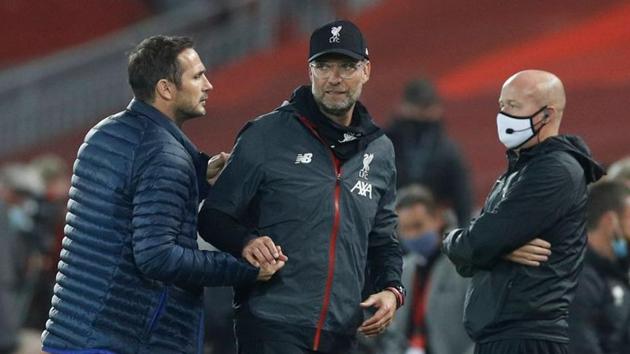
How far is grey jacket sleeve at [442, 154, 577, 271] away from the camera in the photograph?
6.55 meters

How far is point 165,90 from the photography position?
637 centimetres

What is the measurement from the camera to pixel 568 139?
265 inches

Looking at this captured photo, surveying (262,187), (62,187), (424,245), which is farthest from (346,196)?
(62,187)

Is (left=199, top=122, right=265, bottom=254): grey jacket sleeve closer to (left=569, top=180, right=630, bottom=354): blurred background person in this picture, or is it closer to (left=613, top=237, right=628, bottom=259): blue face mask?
(left=569, top=180, right=630, bottom=354): blurred background person

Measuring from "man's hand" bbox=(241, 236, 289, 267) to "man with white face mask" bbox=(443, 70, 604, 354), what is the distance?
874mm

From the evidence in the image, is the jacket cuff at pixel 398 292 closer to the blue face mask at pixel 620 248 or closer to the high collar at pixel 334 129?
the high collar at pixel 334 129

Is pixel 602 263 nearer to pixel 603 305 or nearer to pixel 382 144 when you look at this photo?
pixel 603 305

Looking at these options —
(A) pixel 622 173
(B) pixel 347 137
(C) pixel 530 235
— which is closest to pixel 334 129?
(B) pixel 347 137

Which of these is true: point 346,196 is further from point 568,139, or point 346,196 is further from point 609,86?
point 609,86

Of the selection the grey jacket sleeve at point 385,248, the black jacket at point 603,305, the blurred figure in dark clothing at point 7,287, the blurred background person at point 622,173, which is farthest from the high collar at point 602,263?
the blurred figure in dark clothing at point 7,287

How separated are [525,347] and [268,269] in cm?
114

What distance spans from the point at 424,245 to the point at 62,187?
539 cm

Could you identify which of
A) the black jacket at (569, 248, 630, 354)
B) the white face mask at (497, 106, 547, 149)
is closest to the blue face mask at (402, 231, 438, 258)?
the black jacket at (569, 248, 630, 354)

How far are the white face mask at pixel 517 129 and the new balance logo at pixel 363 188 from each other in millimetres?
638
